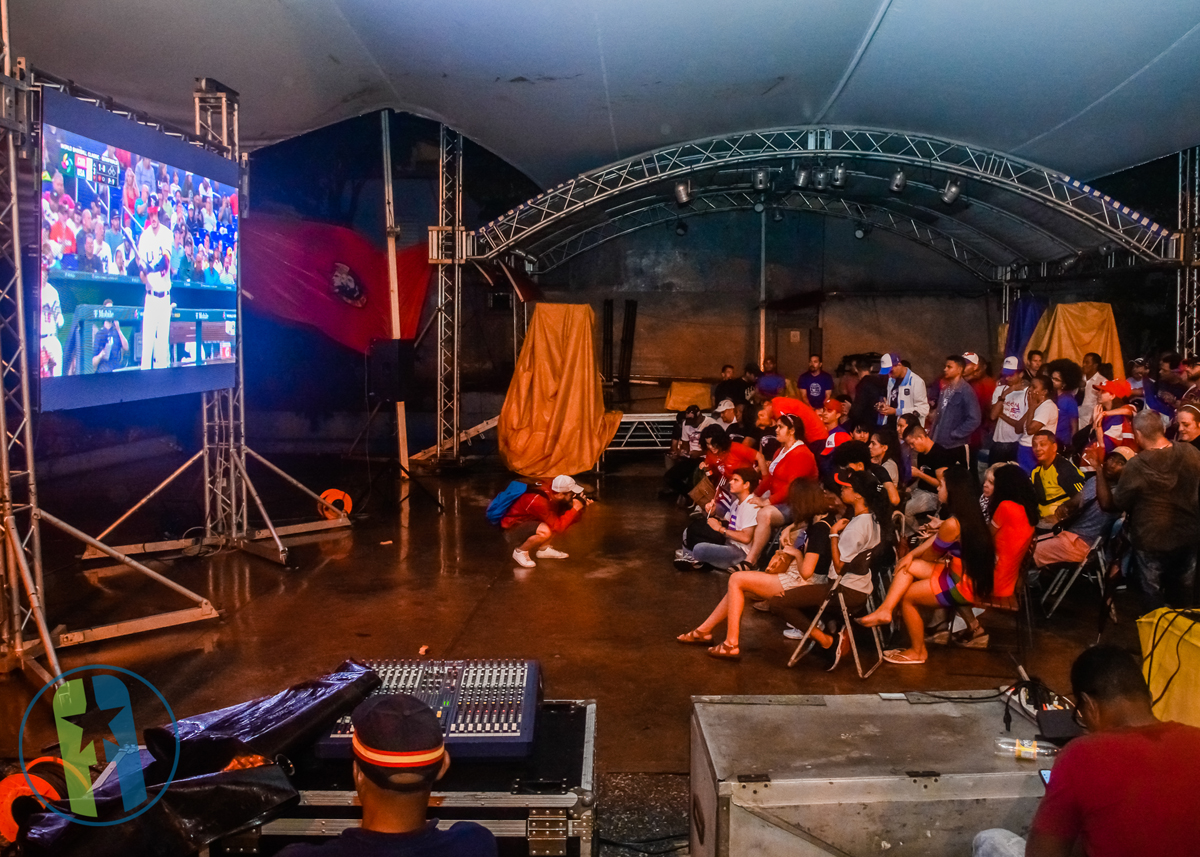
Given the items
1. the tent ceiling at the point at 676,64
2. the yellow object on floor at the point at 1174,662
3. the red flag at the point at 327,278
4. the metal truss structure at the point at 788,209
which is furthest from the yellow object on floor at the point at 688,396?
the yellow object on floor at the point at 1174,662

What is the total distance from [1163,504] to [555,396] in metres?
7.99

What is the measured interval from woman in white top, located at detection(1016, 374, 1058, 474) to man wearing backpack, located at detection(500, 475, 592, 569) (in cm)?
383

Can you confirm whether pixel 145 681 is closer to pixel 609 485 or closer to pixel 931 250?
pixel 609 485

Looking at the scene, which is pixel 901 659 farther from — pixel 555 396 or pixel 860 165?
pixel 860 165

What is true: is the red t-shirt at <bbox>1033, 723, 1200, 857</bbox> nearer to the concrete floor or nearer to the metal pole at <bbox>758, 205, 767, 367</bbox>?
the concrete floor

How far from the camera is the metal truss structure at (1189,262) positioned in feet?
31.6

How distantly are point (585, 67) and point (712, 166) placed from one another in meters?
2.47

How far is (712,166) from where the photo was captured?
10.8 metres

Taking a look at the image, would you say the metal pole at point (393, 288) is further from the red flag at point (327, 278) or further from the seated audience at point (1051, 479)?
the seated audience at point (1051, 479)

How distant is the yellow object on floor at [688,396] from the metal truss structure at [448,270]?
347 cm

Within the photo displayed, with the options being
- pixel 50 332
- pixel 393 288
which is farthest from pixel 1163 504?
pixel 393 288

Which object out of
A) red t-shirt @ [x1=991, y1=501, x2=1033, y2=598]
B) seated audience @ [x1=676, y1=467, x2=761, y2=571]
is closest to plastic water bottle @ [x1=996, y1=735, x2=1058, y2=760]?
red t-shirt @ [x1=991, y1=501, x2=1033, y2=598]

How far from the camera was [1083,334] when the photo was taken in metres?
10.7

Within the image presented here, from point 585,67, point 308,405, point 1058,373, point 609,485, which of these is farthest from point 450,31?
point 308,405
